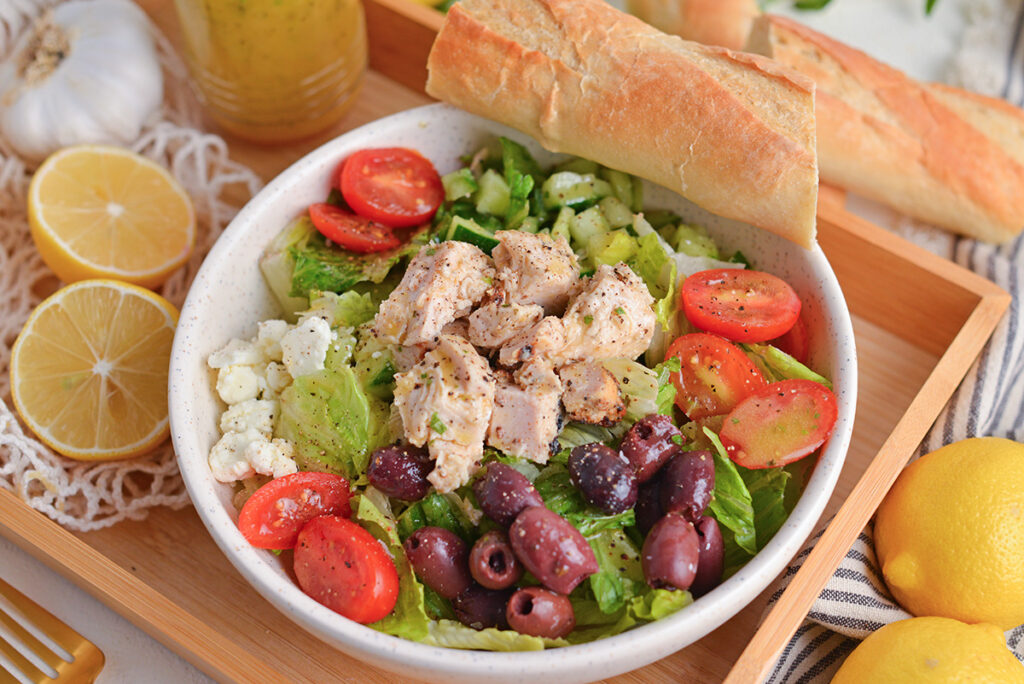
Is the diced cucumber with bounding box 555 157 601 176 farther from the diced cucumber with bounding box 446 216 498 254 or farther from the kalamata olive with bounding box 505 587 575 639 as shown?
the kalamata olive with bounding box 505 587 575 639

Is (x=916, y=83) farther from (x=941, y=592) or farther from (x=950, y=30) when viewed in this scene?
(x=941, y=592)

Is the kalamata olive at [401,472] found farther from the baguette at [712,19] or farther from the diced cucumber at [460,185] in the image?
the baguette at [712,19]

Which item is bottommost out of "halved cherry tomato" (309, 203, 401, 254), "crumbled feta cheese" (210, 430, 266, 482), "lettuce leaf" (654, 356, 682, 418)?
"crumbled feta cheese" (210, 430, 266, 482)

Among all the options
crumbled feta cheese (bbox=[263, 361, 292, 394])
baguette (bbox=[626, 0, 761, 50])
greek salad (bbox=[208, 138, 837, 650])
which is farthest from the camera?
baguette (bbox=[626, 0, 761, 50])

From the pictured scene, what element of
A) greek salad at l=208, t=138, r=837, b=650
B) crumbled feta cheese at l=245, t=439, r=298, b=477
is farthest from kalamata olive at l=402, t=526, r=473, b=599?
crumbled feta cheese at l=245, t=439, r=298, b=477

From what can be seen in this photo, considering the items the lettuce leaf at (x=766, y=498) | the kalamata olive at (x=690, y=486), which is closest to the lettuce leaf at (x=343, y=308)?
the kalamata olive at (x=690, y=486)

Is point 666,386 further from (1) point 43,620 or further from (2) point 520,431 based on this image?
(1) point 43,620
